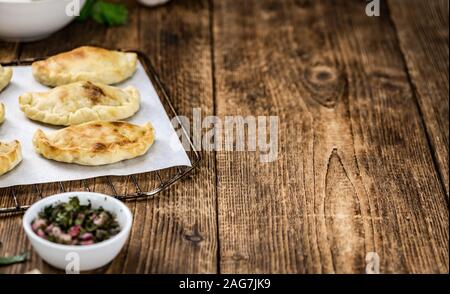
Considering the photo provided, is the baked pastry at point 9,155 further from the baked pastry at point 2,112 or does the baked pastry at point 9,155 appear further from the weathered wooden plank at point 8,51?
the weathered wooden plank at point 8,51

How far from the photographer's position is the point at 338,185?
8.46ft

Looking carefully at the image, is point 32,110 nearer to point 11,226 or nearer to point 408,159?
point 11,226

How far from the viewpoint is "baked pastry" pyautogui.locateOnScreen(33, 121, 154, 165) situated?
2.50 metres

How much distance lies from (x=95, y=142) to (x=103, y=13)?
1.19 m

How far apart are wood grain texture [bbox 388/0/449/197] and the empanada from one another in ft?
3.71

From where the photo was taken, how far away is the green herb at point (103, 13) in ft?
11.7

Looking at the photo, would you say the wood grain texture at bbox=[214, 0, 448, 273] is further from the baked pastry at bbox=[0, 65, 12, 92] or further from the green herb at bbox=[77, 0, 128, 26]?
the baked pastry at bbox=[0, 65, 12, 92]

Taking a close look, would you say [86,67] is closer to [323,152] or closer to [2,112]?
[2,112]

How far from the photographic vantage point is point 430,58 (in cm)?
350

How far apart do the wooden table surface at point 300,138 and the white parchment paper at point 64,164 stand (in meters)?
0.04

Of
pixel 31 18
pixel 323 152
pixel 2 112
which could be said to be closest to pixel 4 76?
pixel 2 112

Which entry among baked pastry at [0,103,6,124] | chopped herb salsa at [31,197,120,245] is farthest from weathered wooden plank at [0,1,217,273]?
baked pastry at [0,103,6,124]

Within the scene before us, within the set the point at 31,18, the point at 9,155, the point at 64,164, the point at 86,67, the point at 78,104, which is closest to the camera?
the point at 9,155
